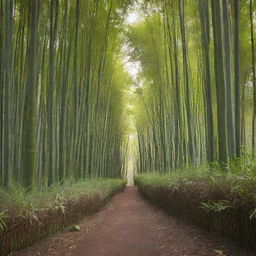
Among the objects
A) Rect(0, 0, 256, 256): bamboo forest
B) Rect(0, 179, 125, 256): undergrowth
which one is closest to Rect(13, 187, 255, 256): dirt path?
Rect(0, 0, 256, 256): bamboo forest

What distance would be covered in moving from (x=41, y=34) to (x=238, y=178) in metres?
4.66

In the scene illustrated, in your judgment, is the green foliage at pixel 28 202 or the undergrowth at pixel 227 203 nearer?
the undergrowth at pixel 227 203

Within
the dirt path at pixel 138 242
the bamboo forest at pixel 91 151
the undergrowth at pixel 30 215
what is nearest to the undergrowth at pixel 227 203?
the bamboo forest at pixel 91 151

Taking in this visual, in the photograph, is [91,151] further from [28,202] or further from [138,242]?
[28,202]

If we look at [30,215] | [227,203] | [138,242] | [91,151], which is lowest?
[138,242]

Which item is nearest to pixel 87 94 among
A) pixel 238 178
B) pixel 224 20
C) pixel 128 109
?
pixel 224 20

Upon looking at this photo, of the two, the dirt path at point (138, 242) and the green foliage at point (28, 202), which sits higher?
the green foliage at point (28, 202)

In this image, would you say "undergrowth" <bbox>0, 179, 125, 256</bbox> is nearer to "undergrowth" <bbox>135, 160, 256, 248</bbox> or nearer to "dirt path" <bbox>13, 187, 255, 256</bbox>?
"dirt path" <bbox>13, 187, 255, 256</bbox>

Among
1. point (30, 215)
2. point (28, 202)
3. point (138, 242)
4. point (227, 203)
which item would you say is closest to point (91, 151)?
point (138, 242)

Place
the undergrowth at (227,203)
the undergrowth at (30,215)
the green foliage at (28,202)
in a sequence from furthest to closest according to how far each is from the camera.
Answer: the green foliage at (28,202)
the undergrowth at (30,215)
the undergrowth at (227,203)

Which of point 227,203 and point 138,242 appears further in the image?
point 138,242

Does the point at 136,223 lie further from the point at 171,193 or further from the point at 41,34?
the point at 41,34

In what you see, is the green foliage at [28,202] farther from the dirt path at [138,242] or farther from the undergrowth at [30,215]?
the dirt path at [138,242]

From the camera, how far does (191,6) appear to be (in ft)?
18.4
